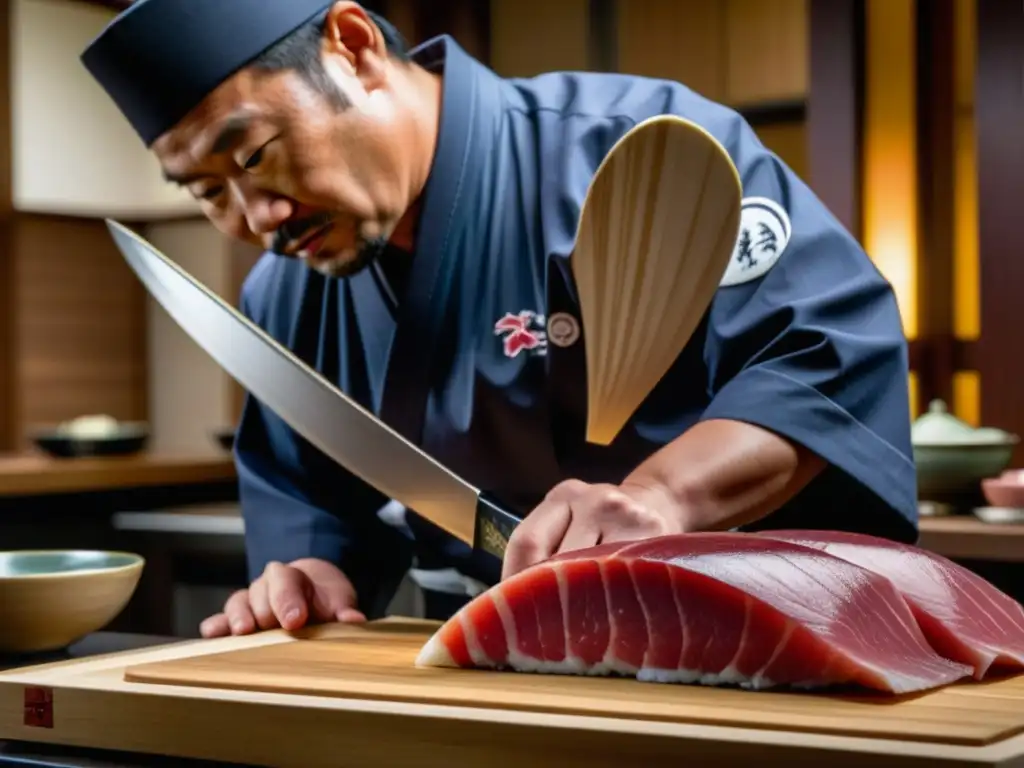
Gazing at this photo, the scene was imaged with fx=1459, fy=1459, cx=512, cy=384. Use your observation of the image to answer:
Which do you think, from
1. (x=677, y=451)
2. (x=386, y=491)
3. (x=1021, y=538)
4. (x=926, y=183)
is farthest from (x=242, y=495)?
(x=926, y=183)

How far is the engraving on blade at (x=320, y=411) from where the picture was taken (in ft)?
5.26

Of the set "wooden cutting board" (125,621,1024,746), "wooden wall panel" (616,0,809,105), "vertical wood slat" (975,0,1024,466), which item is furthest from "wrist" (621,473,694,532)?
"wooden wall panel" (616,0,809,105)

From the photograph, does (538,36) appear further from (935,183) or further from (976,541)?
(976,541)

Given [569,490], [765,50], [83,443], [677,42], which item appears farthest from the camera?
[677,42]

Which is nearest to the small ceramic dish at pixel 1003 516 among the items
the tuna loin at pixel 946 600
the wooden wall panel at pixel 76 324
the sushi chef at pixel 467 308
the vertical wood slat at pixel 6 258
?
the sushi chef at pixel 467 308

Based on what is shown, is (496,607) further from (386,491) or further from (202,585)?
(202,585)

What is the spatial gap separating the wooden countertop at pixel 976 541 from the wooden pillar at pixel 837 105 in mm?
1345

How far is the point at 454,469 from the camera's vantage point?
183 cm

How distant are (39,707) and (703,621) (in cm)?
57

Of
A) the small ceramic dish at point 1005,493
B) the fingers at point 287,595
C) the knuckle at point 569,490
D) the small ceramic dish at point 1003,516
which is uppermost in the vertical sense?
the knuckle at point 569,490

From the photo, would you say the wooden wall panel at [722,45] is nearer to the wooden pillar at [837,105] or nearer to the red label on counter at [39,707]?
the wooden pillar at [837,105]

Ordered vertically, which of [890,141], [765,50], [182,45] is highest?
[765,50]

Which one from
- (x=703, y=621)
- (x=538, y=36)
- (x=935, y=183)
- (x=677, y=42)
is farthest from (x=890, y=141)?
(x=703, y=621)

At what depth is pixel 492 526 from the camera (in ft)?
5.06
